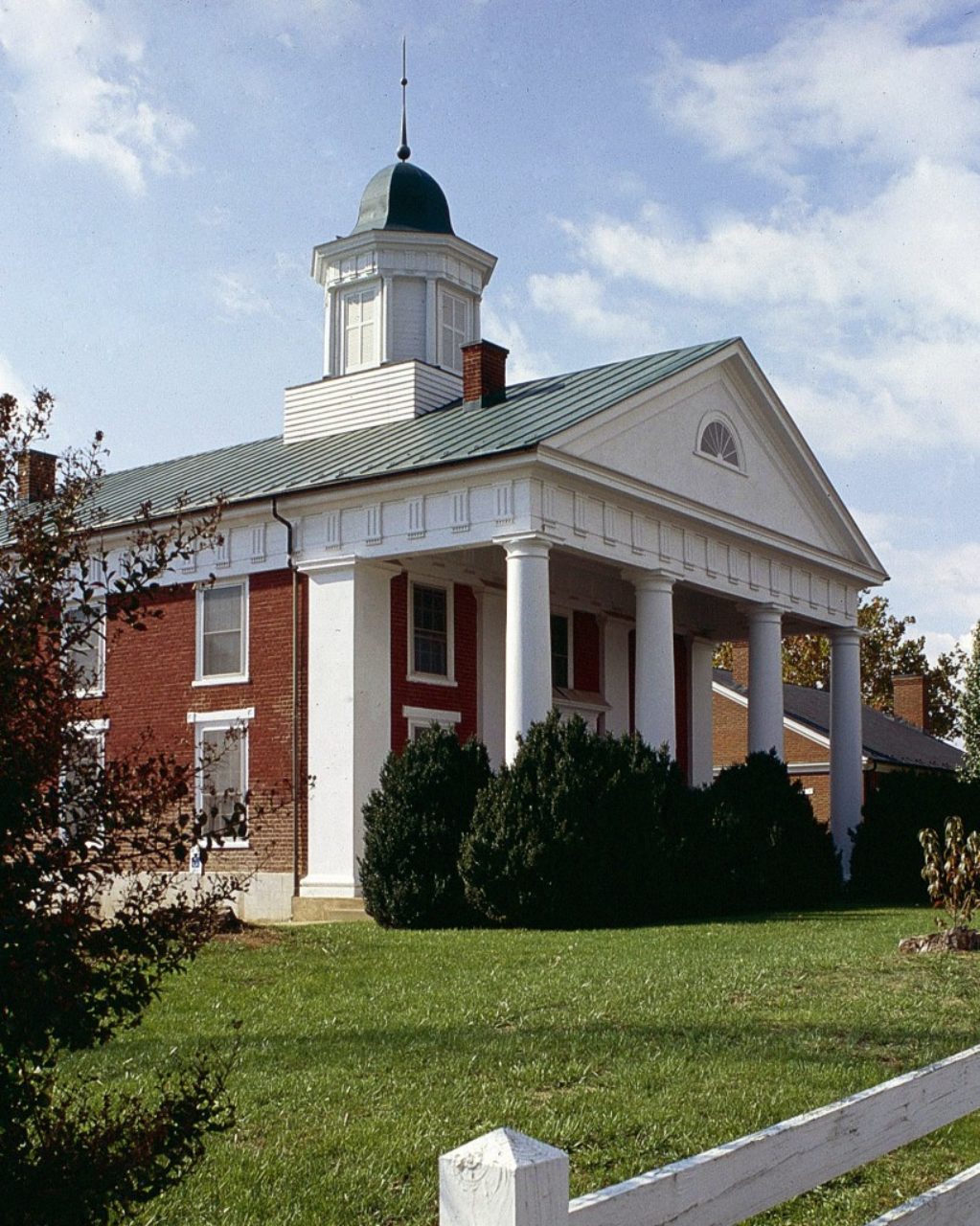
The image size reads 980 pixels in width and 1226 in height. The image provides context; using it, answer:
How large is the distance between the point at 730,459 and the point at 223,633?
9.68m

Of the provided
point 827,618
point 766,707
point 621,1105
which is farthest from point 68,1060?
point 827,618

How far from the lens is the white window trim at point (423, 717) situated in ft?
80.5

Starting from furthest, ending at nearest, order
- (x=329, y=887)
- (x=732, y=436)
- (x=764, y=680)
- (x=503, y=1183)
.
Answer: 1. (x=764, y=680)
2. (x=732, y=436)
3. (x=329, y=887)
4. (x=503, y=1183)

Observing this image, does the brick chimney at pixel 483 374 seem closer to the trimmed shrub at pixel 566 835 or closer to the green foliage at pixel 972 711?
the trimmed shrub at pixel 566 835

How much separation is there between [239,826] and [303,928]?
15111mm

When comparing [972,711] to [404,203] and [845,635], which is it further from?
[404,203]

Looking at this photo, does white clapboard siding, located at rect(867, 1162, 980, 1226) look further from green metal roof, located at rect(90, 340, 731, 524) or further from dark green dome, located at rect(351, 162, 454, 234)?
dark green dome, located at rect(351, 162, 454, 234)

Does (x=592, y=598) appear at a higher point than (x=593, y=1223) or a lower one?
higher

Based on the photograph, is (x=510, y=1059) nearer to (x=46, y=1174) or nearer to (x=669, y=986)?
(x=669, y=986)

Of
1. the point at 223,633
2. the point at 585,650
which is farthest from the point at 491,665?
the point at 223,633

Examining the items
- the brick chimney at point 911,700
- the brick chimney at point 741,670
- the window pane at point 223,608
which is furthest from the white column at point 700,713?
the brick chimney at point 911,700

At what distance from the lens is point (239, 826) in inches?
179

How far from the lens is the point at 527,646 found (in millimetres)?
21703

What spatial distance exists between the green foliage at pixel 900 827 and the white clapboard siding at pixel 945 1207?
22644mm
